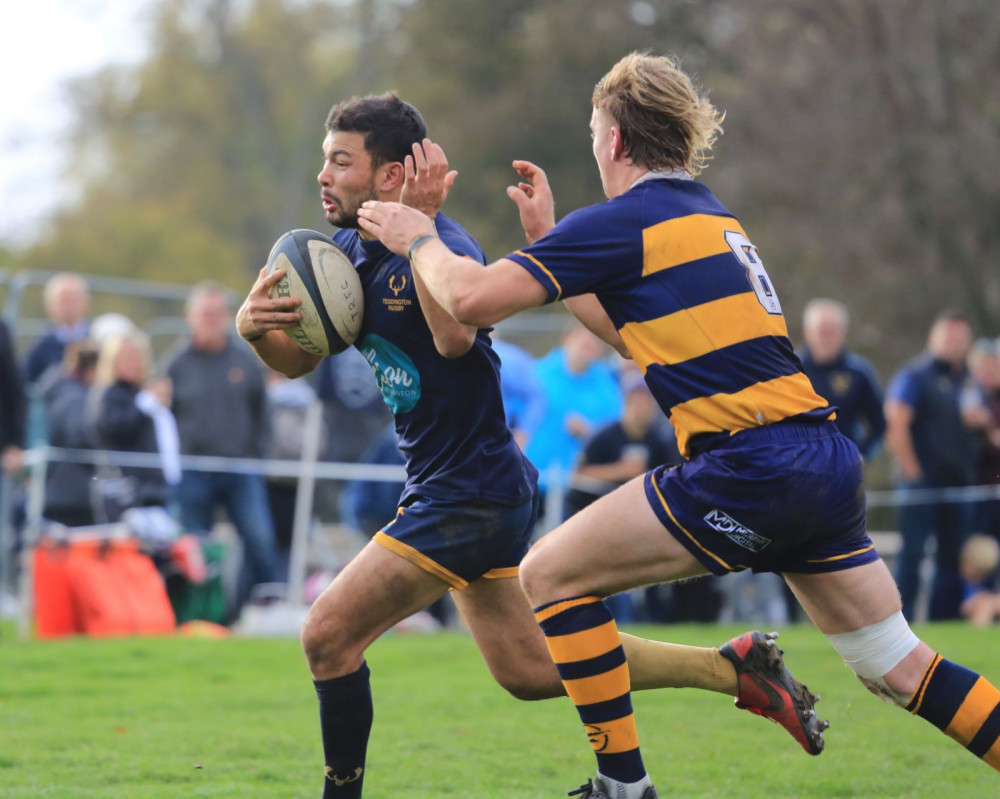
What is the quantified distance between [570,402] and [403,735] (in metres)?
5.20

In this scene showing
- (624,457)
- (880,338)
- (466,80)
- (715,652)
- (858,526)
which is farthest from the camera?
(466,80)

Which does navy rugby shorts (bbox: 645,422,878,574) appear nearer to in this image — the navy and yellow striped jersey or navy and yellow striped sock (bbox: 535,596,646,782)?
the navy and yellow striped jersey

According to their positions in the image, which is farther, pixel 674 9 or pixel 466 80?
pixel 466 80

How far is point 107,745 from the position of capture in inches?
227

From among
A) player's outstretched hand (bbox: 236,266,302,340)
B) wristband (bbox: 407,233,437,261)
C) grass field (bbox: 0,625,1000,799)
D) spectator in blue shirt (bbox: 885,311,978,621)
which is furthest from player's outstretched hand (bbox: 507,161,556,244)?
spectator in blue shirt (bbox: 885,311,978,621)

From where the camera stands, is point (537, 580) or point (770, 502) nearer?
point (770, 502)

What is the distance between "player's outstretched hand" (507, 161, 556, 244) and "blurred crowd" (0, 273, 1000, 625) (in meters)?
5.21

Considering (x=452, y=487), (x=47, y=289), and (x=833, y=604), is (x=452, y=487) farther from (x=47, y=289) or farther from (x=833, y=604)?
(x=47, y=289)

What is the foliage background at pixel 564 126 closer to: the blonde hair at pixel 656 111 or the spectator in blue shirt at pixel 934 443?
the spectator in blue shirt at pixel 934 443

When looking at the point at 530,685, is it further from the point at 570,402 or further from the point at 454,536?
the point at 570,402

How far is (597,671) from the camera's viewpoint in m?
3.94

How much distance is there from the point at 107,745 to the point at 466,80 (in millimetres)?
23392

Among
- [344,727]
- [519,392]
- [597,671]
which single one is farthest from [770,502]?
[519,392]

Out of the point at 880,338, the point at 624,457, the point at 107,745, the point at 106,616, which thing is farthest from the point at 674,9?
the point at 107,745
